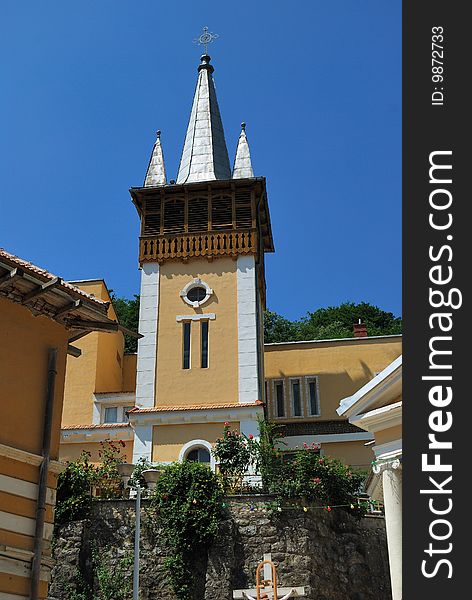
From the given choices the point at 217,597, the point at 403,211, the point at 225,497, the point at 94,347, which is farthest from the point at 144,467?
the point at 403,211

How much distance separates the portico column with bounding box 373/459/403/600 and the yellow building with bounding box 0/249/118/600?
6464 millimetres

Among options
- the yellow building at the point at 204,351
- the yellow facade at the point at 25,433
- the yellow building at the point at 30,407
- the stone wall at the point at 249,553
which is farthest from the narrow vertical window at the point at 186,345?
the yellow facade at the point at 25,433

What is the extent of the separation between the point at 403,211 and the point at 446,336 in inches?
67.0

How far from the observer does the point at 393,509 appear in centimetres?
1598

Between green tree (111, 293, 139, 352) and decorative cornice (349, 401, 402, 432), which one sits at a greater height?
green tree (111, 293, 139, 352)

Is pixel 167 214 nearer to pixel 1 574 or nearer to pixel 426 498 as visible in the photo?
pixel 1 574

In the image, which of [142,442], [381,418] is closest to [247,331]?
[142,442]

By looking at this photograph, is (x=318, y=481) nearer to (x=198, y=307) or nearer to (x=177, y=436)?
(x=177, y=436)

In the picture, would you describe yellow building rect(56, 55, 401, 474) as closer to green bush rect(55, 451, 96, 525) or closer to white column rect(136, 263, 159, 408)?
white column rect(136, 263, 159, 408)

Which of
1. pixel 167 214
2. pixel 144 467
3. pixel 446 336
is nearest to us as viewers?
pixel 446 336

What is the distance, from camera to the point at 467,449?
9.32 metres

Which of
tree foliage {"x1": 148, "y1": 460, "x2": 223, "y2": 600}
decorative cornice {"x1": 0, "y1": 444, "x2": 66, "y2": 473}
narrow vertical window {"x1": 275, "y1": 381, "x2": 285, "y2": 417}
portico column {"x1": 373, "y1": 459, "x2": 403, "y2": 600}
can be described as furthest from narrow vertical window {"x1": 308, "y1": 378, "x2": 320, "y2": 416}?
decorative cornice {"x1": 0, "y1": 444, "x2": 66, "y2": 473}

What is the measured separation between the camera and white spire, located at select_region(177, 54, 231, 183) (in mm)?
39000

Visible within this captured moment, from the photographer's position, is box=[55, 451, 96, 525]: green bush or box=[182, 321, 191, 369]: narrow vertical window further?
box=[182, 321, 191, 369]: narrow vertical window
